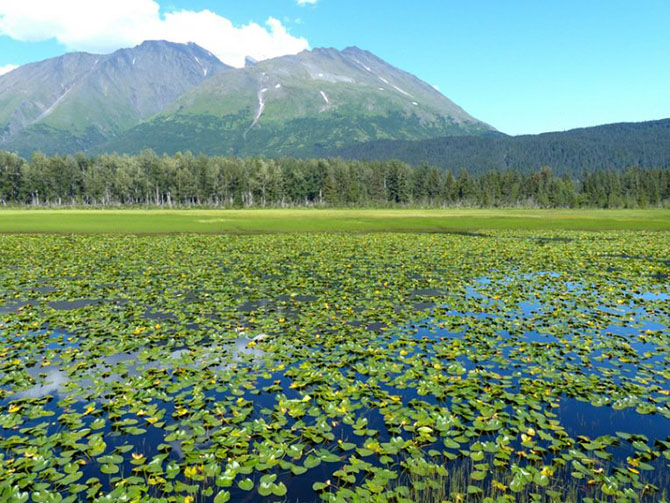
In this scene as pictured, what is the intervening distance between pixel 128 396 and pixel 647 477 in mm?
11359

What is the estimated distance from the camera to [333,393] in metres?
10.5

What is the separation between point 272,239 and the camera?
51594 millimetres

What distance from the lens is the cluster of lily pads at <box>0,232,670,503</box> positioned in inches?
288

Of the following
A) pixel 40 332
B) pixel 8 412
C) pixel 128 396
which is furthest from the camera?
pixel 40 332

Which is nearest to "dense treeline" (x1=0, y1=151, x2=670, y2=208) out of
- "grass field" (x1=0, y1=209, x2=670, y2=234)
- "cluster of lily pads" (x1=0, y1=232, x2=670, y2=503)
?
"grass field" (x1=0, y1=209, x2=670, y2=234)

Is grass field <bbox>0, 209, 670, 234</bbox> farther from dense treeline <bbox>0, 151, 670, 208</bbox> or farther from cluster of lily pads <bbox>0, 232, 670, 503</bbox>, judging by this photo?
dense treeline <bbox>0, 151, 670, 208</bbox>

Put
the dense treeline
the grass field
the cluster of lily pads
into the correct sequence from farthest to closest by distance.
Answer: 1. the dense treeline
2. the grass field
3. the cluster of lily pads

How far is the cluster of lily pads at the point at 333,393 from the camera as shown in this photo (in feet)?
24.0

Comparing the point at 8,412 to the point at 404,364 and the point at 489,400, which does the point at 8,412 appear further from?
the point at 489,400

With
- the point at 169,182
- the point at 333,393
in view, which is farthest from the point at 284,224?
the point at 169,182

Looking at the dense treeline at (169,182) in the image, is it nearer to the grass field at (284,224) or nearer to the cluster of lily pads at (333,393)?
the grass field at (284,224)

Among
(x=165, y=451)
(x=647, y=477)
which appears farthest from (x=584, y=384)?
(x=165, y=451)

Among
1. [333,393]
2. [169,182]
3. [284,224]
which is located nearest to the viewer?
[333,393]

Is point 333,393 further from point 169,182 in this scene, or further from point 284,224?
point 169,182
